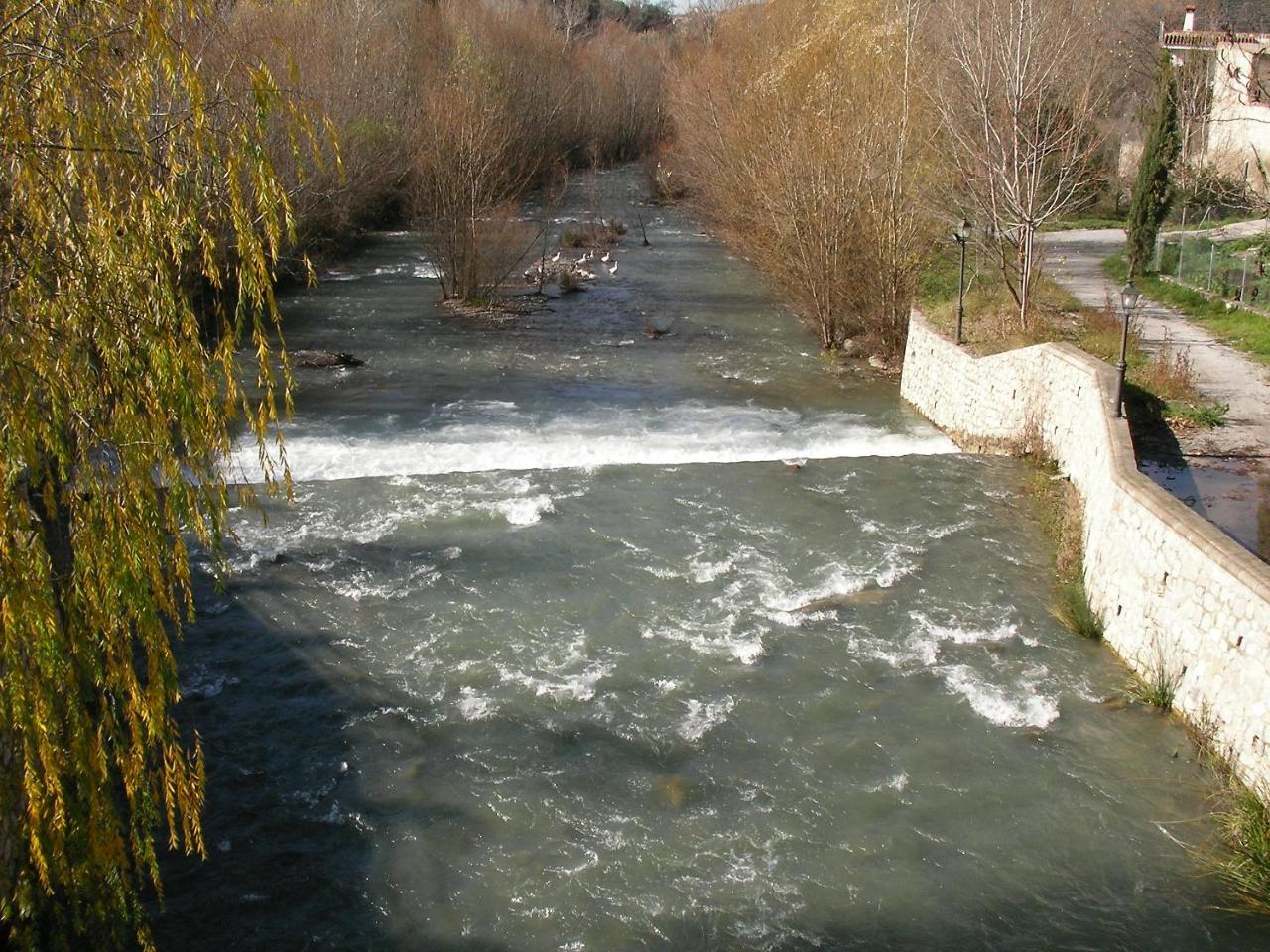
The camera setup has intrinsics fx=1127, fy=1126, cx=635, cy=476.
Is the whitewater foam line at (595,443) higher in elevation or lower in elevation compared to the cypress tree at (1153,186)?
lower

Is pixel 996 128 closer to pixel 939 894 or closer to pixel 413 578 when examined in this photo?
pixel 413 578

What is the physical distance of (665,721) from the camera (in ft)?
31.1

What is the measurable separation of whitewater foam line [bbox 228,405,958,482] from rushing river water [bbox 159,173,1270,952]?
0.11 meters

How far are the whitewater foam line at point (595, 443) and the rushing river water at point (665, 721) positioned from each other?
4.2 inches

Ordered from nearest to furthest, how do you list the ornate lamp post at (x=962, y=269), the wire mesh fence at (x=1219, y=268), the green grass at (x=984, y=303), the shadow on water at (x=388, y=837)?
the shadow on water at (x=388, y=837) → the ornate lamp post at (x=962, y=269) → the green grass at (x=984, y=303) → the wire mesh fence at (x=1219, y=268)

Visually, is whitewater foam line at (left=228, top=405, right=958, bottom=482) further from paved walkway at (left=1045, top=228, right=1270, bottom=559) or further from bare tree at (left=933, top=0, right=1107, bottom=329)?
Result: paved walkway at (left=1045, top=228, right=1270, bottom=559)

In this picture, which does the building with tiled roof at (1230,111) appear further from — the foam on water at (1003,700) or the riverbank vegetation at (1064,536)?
the foam on water at (1003,700)

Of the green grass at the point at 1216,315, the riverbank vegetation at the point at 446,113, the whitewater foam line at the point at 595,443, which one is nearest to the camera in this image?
the whitewater foam line at the point at 595,443

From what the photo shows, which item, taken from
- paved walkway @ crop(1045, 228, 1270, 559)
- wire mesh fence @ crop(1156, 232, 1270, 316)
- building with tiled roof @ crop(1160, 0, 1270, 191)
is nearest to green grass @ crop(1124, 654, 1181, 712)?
paved walkway @ crop(1045, 228, 1270, 559)

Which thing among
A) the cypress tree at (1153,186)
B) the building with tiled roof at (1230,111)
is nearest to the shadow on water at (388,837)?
the cypress tree at (1153,186)

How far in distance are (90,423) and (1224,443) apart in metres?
12.6

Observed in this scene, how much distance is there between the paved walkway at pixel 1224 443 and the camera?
36.9 feet

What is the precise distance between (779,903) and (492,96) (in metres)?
34.9

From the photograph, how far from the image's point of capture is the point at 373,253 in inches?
1323
